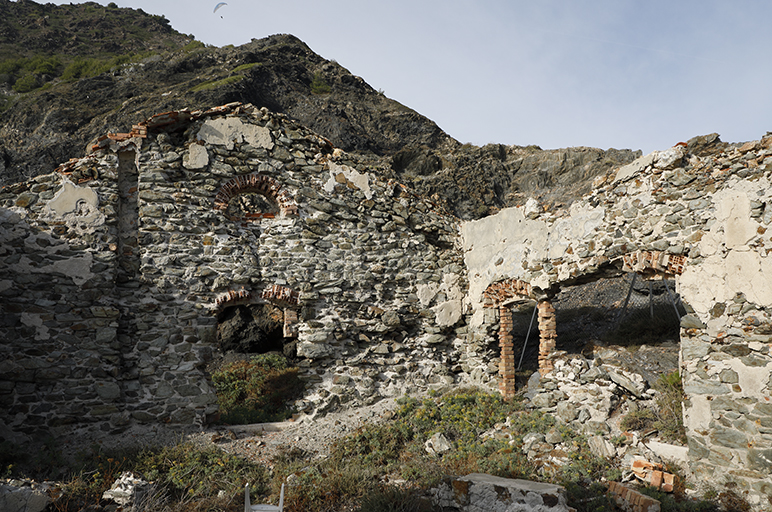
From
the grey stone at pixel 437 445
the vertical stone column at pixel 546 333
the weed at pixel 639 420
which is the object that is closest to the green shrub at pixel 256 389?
the grey stone at pixel 437 445

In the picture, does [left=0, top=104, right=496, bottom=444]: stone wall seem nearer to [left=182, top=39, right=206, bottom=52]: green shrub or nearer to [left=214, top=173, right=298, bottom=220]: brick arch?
[left=214, top=173, right=298, bottom=220]: brick arch

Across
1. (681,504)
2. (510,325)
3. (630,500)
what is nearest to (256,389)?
(510,325)

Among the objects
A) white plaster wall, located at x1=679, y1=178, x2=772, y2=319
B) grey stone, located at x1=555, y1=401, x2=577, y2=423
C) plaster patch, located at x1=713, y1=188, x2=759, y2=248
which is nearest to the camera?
white plaster wall, located at x1=679, y1=178, x2=772, y2=319

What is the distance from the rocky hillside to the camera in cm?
1912

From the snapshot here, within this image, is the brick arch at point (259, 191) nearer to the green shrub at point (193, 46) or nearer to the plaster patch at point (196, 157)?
the plaster patch at point (196, 157)

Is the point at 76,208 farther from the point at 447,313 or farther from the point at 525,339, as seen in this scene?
the point at 525,339

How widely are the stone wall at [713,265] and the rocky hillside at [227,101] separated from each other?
10.3 metres

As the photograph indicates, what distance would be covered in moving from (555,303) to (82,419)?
38.7ft

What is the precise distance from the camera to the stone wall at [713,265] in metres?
4.67

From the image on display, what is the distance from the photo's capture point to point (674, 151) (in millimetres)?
5535

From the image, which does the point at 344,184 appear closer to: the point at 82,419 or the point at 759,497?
the point at 82,419

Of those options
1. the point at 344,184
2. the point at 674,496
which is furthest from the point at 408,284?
the point at 674,496

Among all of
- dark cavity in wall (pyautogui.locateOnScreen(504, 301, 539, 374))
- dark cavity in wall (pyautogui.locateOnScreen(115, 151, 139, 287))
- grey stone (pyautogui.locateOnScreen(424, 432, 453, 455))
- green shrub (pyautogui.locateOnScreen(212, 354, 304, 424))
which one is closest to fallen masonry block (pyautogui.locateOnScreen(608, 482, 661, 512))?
grey stone (pyautogui.locateOnScreen(424, 432, 453, 455))

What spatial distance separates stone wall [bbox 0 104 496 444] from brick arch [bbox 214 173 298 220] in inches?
1.0
